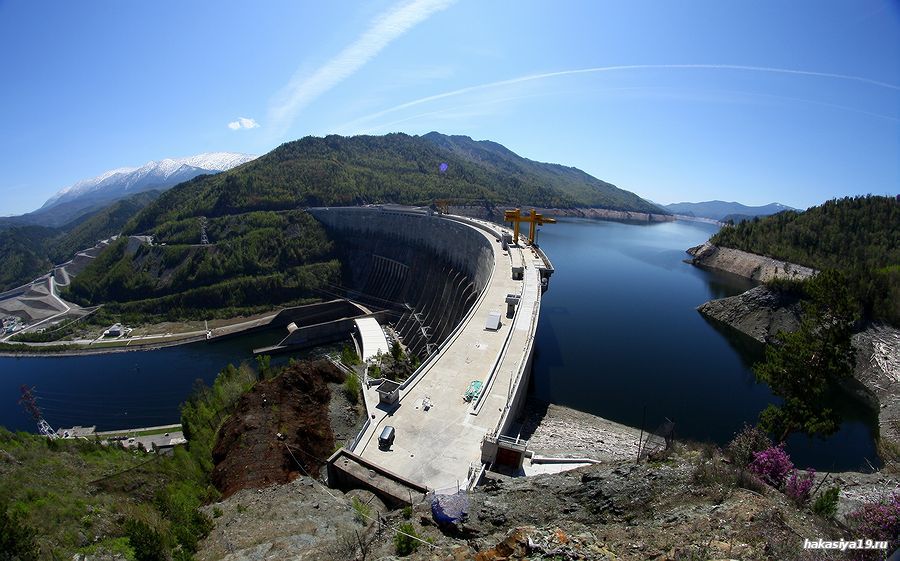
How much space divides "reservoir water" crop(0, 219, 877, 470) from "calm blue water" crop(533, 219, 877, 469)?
0.13 m

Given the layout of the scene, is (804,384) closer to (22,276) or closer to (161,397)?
(161,397)

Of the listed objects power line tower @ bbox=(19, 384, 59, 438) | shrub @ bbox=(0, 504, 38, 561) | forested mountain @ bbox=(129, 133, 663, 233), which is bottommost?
power line tower @ bbox=(19, 384, 59, 438)

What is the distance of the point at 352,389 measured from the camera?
2427 centimetres

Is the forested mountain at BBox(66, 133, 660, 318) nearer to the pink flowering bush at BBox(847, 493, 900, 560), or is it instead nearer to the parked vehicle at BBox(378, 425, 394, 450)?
the parked vehicle at BBox(378, 425, 394, 450)

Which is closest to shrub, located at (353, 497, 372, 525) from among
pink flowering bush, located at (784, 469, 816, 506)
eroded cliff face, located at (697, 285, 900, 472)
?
pink flowering bush, located at (784, 469, 816, 506)

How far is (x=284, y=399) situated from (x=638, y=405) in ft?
93.2

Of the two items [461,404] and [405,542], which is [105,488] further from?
[405,542]

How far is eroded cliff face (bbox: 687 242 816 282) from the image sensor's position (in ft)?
241

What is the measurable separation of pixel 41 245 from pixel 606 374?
208m

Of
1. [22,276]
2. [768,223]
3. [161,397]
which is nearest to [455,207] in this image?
[768,223]

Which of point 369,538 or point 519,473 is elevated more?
point 369,538

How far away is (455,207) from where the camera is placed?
14712 cm

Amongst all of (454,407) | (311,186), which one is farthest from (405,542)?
(311,186)

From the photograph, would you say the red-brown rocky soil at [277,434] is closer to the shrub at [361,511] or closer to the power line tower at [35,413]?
the shrub at [361,511]
